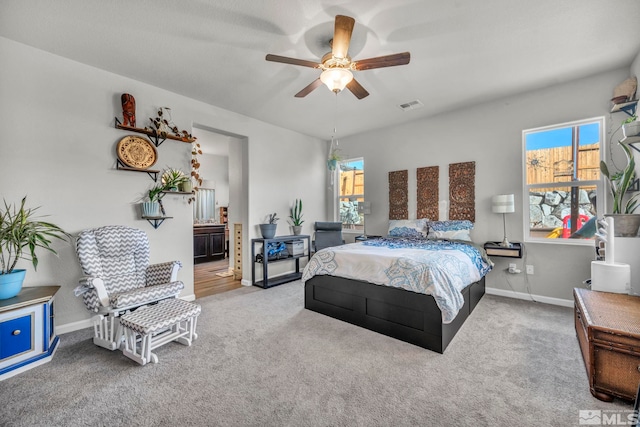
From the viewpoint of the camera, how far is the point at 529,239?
12.1 feet

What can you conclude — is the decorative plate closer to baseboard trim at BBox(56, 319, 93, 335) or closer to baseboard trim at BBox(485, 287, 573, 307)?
baseboard trim at BBox(56, 319, 93, 335)

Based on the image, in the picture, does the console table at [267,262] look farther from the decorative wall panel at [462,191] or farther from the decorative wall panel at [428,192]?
the decorative wall panel at [462,191]

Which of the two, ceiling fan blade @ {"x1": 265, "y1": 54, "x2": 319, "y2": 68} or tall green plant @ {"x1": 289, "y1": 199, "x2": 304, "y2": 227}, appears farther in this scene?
tall green plant @ {"x1": 289, "y1": 199, "x2": 304, "y2": 227}

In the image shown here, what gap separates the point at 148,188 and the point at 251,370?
2.59 m

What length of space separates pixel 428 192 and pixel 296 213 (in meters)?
2.46

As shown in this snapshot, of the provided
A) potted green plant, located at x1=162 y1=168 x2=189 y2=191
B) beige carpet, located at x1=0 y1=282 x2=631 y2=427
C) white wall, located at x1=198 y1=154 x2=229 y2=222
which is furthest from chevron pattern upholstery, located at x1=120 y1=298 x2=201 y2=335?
white wall, located at x1=198 y1=154 x2=229 y2=222

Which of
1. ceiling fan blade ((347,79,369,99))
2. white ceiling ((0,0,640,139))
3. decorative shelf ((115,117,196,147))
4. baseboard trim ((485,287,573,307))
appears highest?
white ceiling ((0,0,640,139))

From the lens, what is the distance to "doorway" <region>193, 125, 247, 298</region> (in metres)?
4.72

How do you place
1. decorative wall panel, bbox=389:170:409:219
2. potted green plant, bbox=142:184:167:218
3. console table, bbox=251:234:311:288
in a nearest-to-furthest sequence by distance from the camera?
potted green plant, bbox=142:184:167:218
console table, bbox=251:234:311:288
decorative wall panel, bbox=389:170:409:219

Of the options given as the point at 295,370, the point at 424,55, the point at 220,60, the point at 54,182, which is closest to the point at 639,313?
the point at 295,370

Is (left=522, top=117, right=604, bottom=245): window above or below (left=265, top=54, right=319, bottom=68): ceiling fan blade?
below

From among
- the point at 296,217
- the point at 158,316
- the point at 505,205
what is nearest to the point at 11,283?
the point at 158,316

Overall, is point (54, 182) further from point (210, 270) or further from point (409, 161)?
point (409, 161)

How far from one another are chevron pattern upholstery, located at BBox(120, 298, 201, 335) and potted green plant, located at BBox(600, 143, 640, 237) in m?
4.02
